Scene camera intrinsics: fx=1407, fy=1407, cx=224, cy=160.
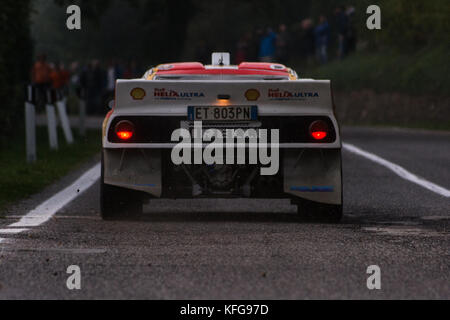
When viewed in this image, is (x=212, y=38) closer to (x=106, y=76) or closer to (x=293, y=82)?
(x=106, y=76)

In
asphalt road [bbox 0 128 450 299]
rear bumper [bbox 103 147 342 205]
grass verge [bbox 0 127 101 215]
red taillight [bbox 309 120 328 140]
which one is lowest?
asphalt road [bbox 0 128 450 299]

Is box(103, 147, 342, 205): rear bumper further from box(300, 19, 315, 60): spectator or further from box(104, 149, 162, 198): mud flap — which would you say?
box(300, 19, 315, 60): spectator

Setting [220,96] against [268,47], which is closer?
[220,96]

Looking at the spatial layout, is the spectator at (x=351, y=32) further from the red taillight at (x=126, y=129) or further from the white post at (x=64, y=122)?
the red taillight at (x=126, y=129)

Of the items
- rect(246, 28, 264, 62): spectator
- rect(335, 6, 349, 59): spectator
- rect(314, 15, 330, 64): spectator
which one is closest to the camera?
rect(335, 6, 349, 59): spectator

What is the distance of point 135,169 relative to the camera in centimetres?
1114

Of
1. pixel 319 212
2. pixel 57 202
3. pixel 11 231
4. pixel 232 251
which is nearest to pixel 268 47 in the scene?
pixel 57 202

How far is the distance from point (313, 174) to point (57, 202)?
9.72ft

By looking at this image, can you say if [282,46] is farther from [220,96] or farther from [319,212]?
[220,96]

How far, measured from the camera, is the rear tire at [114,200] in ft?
37.1

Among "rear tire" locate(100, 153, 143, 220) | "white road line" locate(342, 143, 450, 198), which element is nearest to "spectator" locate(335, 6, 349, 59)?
"white road line" locate(342, 143, 450, 198)

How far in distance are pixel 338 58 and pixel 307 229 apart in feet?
116

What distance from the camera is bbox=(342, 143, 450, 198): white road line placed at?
14844 mm
